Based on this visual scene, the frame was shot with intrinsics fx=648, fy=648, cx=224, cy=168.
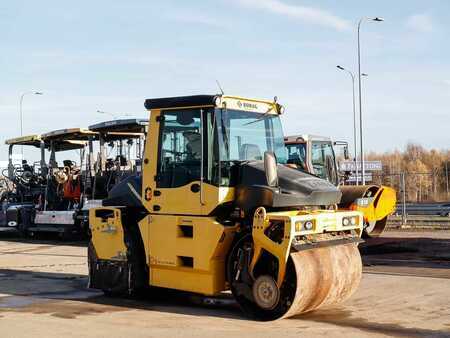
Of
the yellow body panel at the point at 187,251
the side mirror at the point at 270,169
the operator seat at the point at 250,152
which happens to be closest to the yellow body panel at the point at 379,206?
the operator seat at the point at 250,152

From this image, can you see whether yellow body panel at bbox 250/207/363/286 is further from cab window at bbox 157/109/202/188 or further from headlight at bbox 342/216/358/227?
cab window at bbox 157/109/202/188

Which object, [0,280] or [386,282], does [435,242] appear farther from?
[0,280]

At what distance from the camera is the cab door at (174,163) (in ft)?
26.9

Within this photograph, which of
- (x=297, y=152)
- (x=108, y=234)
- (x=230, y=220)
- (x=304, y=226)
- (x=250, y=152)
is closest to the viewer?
(x=304, y=226)

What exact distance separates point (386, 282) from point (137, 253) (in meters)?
4.04

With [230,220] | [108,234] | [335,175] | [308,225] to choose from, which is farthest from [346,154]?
[308,225]

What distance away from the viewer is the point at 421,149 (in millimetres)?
77688

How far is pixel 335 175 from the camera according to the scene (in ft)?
54.2

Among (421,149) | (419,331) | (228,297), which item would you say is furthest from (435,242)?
(421,149)

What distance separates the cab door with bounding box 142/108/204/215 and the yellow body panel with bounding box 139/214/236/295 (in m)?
0.18

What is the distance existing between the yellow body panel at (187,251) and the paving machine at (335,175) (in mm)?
7718

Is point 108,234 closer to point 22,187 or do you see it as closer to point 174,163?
point 174,163

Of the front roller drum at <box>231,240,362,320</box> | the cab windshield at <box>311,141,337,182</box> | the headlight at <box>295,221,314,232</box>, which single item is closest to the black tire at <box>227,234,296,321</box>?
the front roller drum at <box>231,240,362,320</box>

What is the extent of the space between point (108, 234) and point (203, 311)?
1890 millimetres
